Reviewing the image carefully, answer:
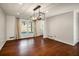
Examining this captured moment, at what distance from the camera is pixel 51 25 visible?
5.73 meters

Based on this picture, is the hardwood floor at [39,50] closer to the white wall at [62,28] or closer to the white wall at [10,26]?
the white wall at [62,28]

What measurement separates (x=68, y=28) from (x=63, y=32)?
484 millimetres

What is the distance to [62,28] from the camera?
4.50m

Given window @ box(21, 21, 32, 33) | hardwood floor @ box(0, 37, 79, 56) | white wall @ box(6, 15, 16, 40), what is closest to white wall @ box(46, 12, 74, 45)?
hardwood floor @ box(0, 37, 79, 56)

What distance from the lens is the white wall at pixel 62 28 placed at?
155 inches

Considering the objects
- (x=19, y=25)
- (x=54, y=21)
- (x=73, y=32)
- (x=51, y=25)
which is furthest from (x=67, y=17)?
(x=19, y=25)

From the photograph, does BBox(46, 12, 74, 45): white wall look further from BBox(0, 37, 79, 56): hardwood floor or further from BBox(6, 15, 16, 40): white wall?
BBox(6, 15, 16, 40): white wall

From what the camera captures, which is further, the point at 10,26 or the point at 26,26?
the point at 26,26

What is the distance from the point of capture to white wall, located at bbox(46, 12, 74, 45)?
12.9 feet

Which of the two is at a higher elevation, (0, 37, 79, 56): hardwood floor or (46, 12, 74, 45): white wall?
(46, 12, 74, 45): white wall

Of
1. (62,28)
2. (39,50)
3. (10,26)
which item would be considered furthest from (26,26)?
(39,50)

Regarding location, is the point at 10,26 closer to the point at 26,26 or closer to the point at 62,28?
the point at 26,26

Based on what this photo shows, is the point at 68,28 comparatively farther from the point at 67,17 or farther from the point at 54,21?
the point at 54,21

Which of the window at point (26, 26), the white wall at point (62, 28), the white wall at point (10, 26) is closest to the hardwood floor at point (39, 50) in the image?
the white wall at point (62, 28)
